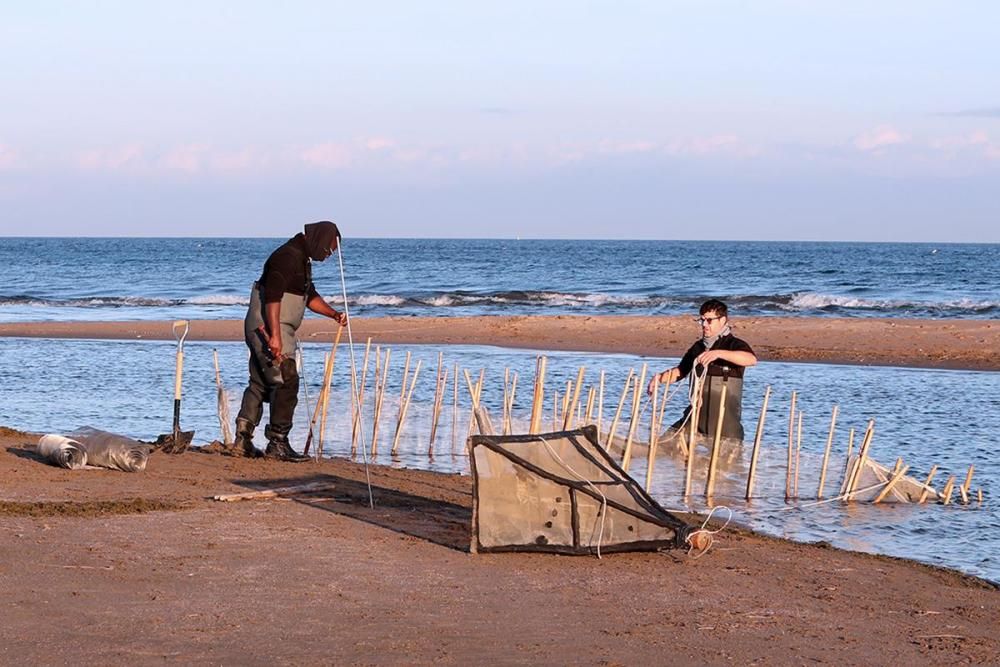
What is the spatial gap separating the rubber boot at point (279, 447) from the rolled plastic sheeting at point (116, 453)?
0.91 meters

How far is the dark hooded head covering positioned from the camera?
8.88m

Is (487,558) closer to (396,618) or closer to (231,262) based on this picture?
(396,618)

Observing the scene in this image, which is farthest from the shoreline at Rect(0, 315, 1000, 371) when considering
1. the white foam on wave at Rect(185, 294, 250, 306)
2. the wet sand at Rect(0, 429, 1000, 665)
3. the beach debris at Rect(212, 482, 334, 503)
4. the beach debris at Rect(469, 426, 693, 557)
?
the beach debris at Rect(469, 426, 693, 557)

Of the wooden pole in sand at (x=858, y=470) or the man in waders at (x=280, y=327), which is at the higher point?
the man in waders at (x=280, y=327)

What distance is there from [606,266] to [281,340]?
5378cm

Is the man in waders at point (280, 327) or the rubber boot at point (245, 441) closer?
the man in waders at point (280, 327)

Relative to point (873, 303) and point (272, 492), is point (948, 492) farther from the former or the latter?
point (873, 303)

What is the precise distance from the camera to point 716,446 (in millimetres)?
8414

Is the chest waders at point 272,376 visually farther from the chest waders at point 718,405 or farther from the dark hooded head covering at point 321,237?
the chest waders at point 718,405

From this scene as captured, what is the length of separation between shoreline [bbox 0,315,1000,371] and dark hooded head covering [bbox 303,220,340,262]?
12749 mm

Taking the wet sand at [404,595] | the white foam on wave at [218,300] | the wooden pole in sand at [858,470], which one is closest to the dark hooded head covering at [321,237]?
the wet sand at [404,595]

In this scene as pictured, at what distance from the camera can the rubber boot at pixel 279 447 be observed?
9289 mm

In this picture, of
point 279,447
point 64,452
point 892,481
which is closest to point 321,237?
point 279,447

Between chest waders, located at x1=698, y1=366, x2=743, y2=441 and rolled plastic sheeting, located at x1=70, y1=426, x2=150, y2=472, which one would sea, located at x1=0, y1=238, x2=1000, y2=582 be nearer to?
chest waders, located at x1=698, y1=366, x2=743, y2=441
